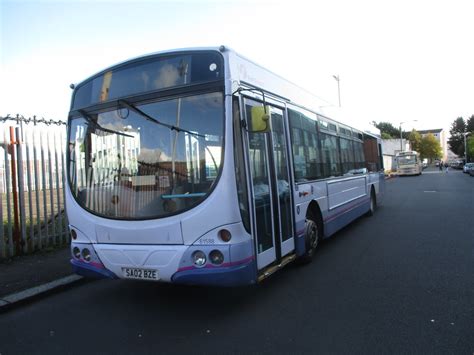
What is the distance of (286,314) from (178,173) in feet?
6.63

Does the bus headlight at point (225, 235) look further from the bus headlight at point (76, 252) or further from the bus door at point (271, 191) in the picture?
the bus headlight at point (76, 252)

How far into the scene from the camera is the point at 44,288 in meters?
5.84

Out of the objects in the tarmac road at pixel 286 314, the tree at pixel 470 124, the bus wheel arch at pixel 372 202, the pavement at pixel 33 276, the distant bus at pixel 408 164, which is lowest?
the tarmac road at pixel 286 314

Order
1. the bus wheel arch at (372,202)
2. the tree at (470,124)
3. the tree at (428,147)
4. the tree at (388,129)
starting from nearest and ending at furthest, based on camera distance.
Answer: the bus wheel arch at (372,202) < the tree at (470,124) < the tree at (428,147) < the tree at (388,129)

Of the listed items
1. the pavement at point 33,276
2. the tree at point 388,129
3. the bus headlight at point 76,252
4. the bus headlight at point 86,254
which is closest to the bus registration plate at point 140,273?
the bus headlight at point 86,254

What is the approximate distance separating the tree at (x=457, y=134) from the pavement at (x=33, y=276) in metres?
118

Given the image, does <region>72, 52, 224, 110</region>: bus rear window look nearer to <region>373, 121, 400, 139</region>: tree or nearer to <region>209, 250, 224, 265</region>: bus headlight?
<region>209, 250, 224, 265</region>: bus headlight

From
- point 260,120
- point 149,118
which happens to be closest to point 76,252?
point 149,118

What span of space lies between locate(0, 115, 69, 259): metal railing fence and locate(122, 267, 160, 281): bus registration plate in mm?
3883

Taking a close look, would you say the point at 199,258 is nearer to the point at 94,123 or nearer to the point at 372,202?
the point at 94,123

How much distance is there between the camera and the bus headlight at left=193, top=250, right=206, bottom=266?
14.2 feet

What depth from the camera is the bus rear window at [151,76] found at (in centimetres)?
458

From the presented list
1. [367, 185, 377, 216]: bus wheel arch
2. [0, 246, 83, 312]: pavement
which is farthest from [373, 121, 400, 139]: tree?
[0, 246, 83, 312]: pavement

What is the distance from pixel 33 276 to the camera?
6.43 m
